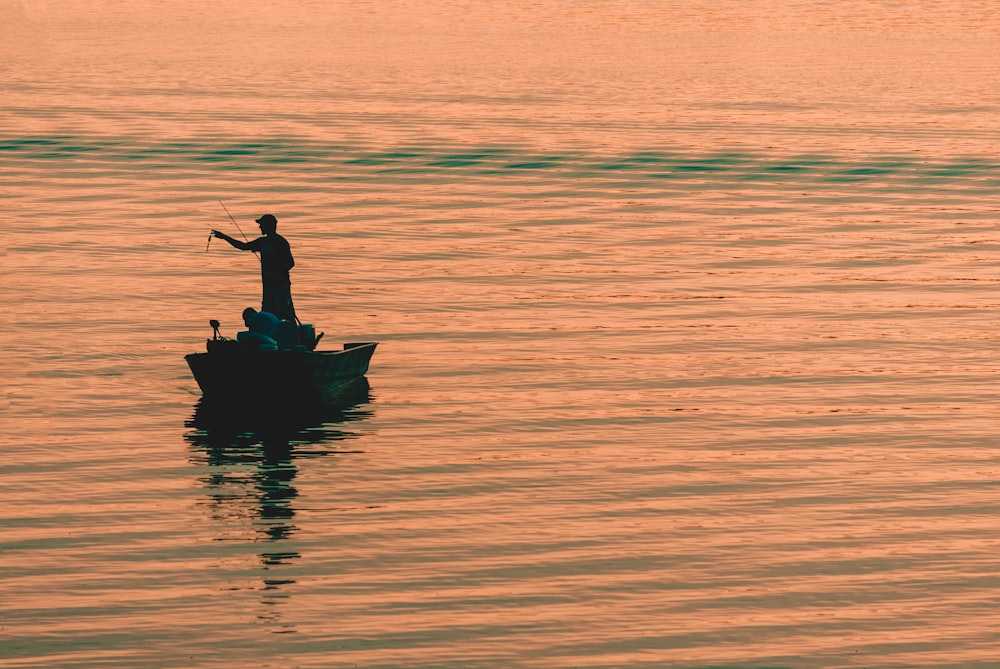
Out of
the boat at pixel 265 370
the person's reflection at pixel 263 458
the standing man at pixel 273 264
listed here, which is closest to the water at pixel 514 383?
the person's reflection at pixel 263 458

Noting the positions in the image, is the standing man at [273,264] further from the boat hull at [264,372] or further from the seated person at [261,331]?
the boat hull at [264,372]

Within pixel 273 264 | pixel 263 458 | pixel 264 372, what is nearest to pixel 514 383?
pixel 264 372

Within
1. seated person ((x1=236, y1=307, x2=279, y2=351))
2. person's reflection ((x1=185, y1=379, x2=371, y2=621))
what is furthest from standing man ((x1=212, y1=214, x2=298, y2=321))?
person's reflection ((x1=185, y1=379, x2=371, y2=621))

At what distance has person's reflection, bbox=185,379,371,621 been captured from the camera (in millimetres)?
23438

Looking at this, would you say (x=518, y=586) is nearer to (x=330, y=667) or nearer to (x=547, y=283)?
(x=330, y=667)

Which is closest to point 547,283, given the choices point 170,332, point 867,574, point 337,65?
point 170,332

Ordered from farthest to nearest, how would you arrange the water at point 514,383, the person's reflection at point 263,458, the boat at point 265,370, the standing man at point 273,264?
the standing man at point 273,264 → the boat at point 265,370 → the person's reflection at point 263,458 → the water at point 514,383

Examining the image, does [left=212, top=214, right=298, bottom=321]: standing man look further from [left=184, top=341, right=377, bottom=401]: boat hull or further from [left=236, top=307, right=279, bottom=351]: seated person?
[left=184, top=341, right=377, bottom=401]: boat hull

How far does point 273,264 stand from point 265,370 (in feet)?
5.95

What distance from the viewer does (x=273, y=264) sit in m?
29.5

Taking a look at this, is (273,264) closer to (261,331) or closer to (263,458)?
(261,331)

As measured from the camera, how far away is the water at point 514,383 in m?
20.6

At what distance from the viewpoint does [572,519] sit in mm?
24438

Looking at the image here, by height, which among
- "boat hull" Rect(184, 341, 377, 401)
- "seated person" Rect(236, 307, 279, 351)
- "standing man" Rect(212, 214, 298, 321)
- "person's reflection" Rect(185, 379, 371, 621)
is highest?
"standing man" Rect(212, 214, 298, 321)
